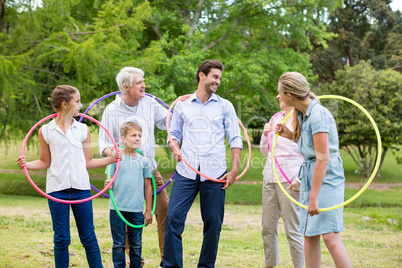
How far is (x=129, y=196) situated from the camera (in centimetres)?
503

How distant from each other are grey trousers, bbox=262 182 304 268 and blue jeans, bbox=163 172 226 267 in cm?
70

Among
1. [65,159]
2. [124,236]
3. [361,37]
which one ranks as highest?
[361,37]

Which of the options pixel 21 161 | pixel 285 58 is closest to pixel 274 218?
pixel 21 161

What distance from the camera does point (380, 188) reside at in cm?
2064

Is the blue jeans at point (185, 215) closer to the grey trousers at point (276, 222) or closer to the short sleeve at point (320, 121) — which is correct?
the grey trousers at point (276, 222)

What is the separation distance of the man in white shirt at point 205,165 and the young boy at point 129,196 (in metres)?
0.41

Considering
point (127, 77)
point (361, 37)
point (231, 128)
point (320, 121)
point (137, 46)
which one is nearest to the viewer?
point (320, 121)

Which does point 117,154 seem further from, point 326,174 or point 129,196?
point 326,174

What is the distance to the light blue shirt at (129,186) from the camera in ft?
16.5

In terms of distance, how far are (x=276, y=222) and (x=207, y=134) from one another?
1335mm

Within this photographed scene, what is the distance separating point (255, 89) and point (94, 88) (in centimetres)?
636

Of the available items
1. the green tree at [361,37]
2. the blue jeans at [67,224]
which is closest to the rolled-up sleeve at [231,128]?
the blue jeans at [67,224]

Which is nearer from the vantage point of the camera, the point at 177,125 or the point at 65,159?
the point at 65,159

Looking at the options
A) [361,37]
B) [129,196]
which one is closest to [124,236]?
[129,196]
